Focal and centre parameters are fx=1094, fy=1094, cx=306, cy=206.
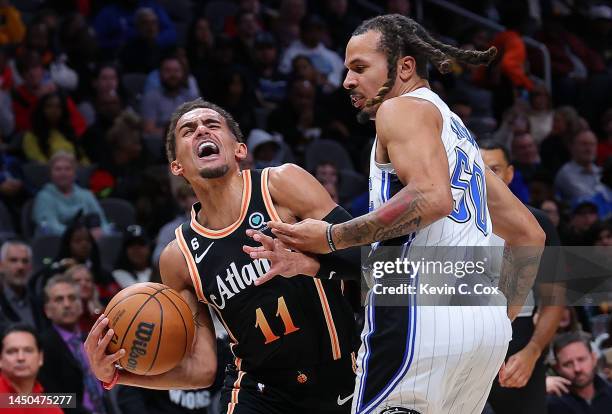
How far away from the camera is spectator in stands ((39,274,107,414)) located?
7.23 metres

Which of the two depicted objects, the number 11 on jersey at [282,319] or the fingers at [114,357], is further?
the number 11 on jersey at [282,319]

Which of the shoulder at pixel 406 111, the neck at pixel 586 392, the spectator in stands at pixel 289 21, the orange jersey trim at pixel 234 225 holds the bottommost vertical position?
the neck at pixel 586 392

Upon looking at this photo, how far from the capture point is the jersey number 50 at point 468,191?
380 centimetres

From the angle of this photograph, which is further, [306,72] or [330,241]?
[306,72]

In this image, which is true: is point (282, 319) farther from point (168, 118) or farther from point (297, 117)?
point (297, 117)

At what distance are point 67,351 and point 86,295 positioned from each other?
84 centimetres

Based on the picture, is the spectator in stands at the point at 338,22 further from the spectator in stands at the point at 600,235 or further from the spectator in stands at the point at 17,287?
the spectator in stands at the point at 17,287

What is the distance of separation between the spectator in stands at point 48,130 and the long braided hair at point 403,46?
6954 mm

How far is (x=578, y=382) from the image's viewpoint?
6.86 m

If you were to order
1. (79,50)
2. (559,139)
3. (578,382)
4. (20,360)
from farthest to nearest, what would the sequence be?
(559,139) < (79,50) < (578,382) < (20,360)

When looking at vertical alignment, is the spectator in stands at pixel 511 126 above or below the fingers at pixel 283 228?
above

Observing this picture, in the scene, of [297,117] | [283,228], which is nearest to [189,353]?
[283,228]

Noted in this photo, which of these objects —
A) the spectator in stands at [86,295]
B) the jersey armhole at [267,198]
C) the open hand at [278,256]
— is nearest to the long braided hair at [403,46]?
the open hand at [278,256]

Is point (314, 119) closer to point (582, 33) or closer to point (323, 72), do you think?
point (323, 72)
